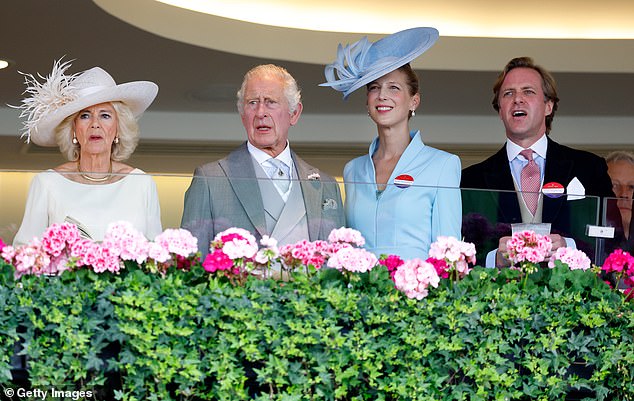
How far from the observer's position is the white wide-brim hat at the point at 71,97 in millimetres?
4355

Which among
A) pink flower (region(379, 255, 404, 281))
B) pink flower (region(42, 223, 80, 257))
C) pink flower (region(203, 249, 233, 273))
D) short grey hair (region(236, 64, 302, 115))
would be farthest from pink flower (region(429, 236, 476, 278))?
pink flower (region(42, 223, 80, 257))

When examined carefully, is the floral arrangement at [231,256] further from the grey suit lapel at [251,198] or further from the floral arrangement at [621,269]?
the floral arrangement at [621,269]

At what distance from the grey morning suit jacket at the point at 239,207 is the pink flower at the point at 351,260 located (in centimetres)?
27

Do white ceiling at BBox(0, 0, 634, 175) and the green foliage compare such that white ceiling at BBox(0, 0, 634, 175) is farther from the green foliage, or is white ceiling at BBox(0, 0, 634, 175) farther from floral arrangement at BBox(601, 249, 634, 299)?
floral arrangement at BBox(601, 249, 634, 299)

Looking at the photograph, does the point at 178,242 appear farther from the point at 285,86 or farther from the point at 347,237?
the point at 285,86

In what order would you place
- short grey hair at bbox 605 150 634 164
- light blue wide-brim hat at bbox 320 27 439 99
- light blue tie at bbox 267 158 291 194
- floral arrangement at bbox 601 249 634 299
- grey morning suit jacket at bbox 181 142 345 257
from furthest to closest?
short grey hair at bbox 605 150 634 164
light blue wide-brim hat at bbox 320 27 439 99
light blue tie at bbox 267 158 291 194
floral arrangement at bbox 601 249 634 299
grey morning suit jacket at bbox 181 142 345 257

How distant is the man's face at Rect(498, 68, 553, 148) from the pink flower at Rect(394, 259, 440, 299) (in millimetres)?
1490

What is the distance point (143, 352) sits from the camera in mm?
3168

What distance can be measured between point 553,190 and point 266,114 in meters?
1.17

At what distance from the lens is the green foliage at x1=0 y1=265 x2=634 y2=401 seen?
318 cm

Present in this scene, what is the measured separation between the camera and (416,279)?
336 cm

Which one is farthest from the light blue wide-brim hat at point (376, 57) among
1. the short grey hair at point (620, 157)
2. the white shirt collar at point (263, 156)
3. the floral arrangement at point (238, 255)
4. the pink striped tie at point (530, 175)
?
the short grey hair at point (620, 157)

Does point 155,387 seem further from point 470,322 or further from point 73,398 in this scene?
point 470,322

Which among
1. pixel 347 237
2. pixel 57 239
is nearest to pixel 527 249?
pixel 347 237
